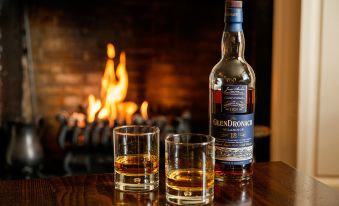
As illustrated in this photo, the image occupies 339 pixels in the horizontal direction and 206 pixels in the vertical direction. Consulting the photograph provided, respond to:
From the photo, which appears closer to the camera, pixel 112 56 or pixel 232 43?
pixel 232 43

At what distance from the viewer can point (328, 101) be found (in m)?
1.82

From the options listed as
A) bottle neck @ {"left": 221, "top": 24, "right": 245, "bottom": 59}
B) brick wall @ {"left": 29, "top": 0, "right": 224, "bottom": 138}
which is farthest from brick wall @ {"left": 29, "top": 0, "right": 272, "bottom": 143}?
bottle neck @ {"left": 221, "top": 24, "right": 245, "bottom": 59}

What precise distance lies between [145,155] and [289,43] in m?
1.17

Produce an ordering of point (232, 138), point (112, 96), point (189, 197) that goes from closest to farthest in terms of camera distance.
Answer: point (189, 197) < point (232, 138) < point (112, 96)

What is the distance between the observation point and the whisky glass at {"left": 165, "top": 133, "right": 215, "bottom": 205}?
72 cm

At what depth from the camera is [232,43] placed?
0.88 m

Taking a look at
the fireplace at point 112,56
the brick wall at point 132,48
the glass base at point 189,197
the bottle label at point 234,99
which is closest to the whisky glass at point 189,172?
the glass base at point 189,197

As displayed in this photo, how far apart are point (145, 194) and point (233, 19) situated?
1.00 feet

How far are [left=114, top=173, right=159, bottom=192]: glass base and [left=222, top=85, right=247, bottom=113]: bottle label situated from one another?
6.3 inches

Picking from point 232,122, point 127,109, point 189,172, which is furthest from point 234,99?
point 127,109

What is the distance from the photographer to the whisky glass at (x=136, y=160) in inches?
31.1

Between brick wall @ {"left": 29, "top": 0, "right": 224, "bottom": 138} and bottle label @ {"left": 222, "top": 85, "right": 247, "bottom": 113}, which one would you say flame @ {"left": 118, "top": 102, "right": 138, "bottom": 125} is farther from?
bottle label @ {"left": 222, "top": 85, "right": 247, "bottom": 113}

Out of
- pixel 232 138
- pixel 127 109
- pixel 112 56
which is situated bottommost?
pixel 127 109

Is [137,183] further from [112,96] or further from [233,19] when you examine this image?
[112,96]
